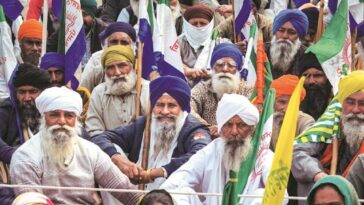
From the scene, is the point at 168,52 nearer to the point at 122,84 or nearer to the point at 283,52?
the point at 122,84

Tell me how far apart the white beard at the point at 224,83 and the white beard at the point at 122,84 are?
2.53ft

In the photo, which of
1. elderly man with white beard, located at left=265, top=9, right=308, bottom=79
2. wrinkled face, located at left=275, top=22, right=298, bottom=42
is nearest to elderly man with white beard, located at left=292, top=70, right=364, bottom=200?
elderly man with white beard, located at left=265, top=9, right=308, bottom=79

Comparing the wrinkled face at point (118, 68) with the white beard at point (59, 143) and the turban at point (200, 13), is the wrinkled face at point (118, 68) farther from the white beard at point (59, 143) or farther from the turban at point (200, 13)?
the turban at point (200, 13)

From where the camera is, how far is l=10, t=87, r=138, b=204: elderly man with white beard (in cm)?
1509

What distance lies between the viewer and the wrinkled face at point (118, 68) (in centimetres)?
1759

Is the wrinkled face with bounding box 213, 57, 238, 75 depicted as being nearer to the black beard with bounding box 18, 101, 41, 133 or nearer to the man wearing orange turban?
the black beard with bounding box 18, 101, 41, 133

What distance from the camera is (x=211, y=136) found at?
643 inches

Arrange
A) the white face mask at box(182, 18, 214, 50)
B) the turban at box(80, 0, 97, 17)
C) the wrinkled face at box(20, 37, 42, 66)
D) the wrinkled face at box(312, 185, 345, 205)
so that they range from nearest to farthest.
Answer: the wrinkled face at box(312, 185, 345, 205), the wrinkled face at box(20, 37, 42, 66), the white face mask at box(182, 18, 214, 50), the turban at box(80, 0, 97, 17)

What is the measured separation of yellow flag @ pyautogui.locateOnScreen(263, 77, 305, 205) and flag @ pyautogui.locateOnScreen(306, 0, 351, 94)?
551cm

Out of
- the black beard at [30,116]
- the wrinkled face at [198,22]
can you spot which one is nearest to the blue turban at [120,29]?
the wrinkled face at [198,22]

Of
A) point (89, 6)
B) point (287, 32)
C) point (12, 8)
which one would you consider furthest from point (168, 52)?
point (89, 6)

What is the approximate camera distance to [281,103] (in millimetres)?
16719

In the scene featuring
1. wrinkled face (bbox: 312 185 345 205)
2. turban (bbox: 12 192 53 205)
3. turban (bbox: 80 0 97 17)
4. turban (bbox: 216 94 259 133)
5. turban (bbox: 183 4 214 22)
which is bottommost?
wrinkled face (bbox: 312 185 345 205)

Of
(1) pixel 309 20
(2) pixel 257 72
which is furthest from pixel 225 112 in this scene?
(1) pixel 309 20
